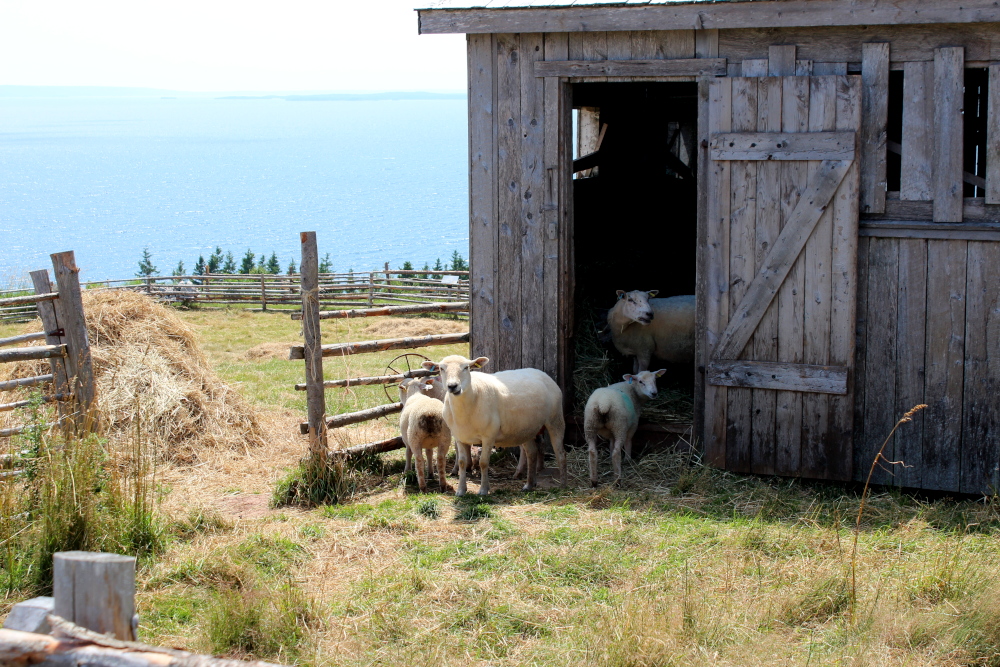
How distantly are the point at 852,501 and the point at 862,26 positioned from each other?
375cm

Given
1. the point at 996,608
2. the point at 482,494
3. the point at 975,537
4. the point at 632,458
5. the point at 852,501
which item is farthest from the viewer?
the point at 632,458

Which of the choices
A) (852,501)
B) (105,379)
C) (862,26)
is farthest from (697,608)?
(105,379)

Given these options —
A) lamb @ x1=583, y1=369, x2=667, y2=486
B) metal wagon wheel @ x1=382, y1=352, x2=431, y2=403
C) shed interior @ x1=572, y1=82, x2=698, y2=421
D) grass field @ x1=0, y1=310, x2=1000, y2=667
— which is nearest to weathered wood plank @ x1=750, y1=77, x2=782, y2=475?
grass field @ x1=0, y1=310, x2=1000, y2=667

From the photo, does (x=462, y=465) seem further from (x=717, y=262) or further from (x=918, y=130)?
(x=918, y=130)

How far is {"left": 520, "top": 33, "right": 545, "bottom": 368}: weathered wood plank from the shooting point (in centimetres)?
879

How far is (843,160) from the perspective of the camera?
305 inches

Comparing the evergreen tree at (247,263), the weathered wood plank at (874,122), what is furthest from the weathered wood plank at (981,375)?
the evergreen tree at (247,263)

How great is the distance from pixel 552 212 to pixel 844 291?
2615 mm

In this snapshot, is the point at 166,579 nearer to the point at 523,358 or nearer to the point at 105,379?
the point at 523,358

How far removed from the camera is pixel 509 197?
29.7 ft

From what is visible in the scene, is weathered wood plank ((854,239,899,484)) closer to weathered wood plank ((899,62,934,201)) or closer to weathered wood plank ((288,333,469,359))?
weathered wood plank ((899,62,934,201))

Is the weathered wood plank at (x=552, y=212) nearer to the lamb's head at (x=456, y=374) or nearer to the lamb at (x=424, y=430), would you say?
the lamb at (x=424, y=430)

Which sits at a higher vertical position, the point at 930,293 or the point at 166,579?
the point at 930,293

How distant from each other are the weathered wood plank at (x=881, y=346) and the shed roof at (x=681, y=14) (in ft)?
5.76
